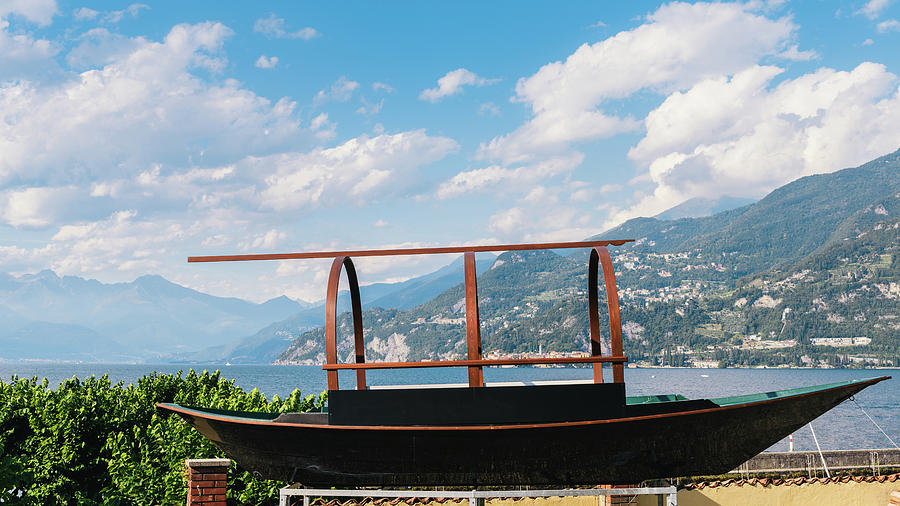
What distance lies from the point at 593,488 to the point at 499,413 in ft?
5.22

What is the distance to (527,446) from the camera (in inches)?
298

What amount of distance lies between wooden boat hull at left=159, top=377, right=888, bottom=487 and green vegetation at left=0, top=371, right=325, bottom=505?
479 centimetres

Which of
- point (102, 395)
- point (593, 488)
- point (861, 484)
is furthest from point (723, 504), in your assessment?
point (102, 395)

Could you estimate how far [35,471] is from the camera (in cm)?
1327

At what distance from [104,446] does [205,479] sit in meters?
5.96

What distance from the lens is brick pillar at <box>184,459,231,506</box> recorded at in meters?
8.97

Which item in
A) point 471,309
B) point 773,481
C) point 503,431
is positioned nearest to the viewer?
point 503,431

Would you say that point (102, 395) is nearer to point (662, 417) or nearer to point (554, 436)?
point (554, 436)

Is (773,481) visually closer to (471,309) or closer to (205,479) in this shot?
(471,309)

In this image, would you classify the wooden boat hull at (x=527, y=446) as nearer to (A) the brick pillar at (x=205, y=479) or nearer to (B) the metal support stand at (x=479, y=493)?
(B) the metal support stand at (x=479, y=493)

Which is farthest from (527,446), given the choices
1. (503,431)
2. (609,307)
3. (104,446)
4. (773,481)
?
(104,446)

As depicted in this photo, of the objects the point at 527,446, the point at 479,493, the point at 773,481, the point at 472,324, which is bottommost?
the point at 773,481

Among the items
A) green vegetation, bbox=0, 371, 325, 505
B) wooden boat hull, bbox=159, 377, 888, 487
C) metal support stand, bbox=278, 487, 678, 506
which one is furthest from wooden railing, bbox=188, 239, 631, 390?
green vegetation, bbox=0, 371, 325, 505

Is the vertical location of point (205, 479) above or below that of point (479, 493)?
above
